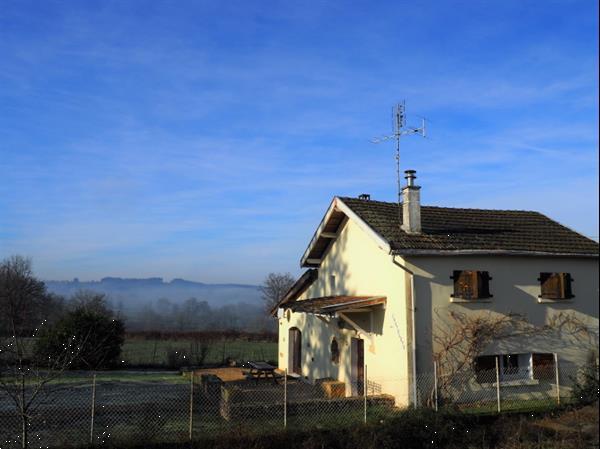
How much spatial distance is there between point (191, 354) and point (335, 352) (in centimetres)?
1242

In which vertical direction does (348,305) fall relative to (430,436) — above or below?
above

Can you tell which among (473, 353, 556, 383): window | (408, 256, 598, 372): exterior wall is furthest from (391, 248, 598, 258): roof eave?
(473, 353, 556, 383): window

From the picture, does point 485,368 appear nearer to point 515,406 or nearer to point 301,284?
point 515,406

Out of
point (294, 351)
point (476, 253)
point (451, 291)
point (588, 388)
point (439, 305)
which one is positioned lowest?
point (588, 388)

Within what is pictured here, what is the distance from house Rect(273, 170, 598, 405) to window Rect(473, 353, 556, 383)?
27 mm

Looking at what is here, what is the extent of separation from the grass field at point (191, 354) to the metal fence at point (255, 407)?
10110mm

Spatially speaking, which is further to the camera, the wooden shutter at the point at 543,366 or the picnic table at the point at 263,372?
the picnic table at the point at 263,372

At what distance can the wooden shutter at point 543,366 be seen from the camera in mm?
14695

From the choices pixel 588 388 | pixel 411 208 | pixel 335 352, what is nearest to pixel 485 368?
pixel 588 388

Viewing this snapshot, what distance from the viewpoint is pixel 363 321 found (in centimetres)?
1619

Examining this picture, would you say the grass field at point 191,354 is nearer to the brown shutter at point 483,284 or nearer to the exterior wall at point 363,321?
the exterior wall at point 363,321

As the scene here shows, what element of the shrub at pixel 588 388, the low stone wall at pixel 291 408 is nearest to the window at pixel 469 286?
the shrub at pixel 588 388

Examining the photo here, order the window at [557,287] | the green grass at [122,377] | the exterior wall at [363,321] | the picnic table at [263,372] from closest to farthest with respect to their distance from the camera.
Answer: the exterior wall at [363,321] < the window at [557,287] < the picnic table at [263,372] < the green grass at [122,377]

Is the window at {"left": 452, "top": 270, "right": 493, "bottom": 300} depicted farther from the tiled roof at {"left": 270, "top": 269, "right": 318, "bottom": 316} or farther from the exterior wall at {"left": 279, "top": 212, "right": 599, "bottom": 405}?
the tiled roof at {"left": 270, "top": 269, "right": 318, "bottom": 316}
